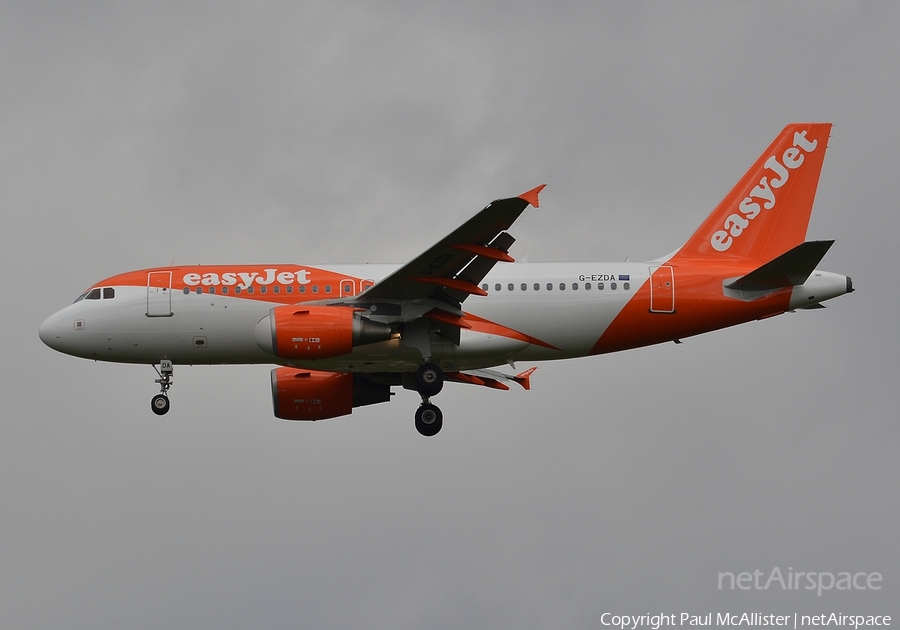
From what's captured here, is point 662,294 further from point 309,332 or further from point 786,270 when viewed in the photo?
point 309,332

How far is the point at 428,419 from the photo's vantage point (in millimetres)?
35938

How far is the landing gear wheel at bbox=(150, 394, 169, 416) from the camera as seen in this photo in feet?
119

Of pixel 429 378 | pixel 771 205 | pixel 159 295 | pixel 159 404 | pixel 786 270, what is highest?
pixel 771 205

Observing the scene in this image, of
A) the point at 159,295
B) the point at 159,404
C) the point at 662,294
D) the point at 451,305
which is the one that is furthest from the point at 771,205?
the point at 159,404

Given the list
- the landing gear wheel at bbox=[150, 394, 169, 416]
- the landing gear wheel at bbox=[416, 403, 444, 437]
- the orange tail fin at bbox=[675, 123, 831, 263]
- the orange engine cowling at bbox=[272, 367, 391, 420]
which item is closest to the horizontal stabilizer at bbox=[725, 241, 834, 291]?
the orange tail fin at bbox=[675, 123, 831, 263]

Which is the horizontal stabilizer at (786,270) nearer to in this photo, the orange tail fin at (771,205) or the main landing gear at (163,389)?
the orange tail fin at (771,205)

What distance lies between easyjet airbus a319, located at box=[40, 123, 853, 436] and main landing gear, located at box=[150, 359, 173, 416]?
0.05 metres

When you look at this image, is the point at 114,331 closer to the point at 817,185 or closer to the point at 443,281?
the point at 443,281

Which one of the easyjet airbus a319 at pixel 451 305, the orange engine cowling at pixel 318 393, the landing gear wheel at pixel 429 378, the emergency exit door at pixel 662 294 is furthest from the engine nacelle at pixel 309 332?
the emergency exit door at pixel 662 294

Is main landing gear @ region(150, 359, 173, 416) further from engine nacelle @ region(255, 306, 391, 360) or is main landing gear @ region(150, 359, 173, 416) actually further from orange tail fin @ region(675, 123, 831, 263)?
orange tail fin @ region(675, 123, 831, 263)

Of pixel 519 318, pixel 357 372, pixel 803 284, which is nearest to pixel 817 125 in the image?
pixel 803 284

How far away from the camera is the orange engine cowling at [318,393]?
126ft

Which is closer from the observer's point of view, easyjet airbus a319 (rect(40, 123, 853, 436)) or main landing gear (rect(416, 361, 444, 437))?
easyjet airbus a319 (rect(40, 123, 853, 436))

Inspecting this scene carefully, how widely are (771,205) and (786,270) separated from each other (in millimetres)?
3930
